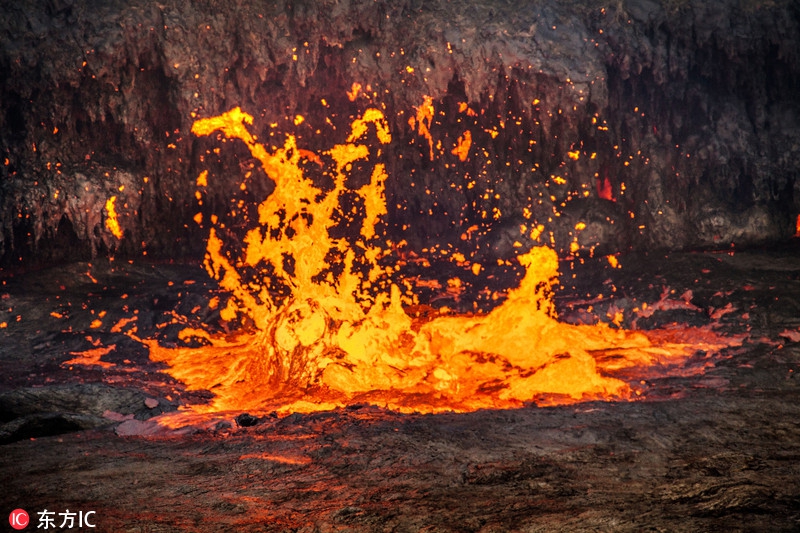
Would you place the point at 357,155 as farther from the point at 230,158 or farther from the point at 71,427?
the point at 71,427

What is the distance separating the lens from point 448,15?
11.4m

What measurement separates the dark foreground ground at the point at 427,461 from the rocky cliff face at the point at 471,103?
12.6 ft

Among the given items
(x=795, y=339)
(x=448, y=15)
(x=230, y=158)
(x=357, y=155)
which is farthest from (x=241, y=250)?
(x=795, y=339)

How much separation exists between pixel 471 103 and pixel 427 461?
8.49 metres

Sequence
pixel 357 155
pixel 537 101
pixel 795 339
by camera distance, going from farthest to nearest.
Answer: pixel 357 155 → pixel 537 101 → pixel 795 339

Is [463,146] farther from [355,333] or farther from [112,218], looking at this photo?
[112,218]

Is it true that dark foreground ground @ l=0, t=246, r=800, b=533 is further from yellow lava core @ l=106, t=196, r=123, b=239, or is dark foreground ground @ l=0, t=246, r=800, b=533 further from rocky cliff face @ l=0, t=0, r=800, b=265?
rocky cliff face @ l=0, t=0, r=800, b=265

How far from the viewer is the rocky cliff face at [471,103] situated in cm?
1076

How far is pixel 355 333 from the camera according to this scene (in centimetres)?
805

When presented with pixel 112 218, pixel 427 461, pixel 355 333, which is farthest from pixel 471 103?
pixel 427 461

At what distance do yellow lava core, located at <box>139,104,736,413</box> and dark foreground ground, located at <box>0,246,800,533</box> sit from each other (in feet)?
2.70

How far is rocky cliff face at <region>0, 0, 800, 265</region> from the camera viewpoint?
10758 mm

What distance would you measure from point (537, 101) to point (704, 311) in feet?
14.2

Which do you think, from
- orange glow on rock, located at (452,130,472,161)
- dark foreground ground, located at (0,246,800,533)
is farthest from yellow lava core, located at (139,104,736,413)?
dark foreground ground, located at (0,246,800,533)
